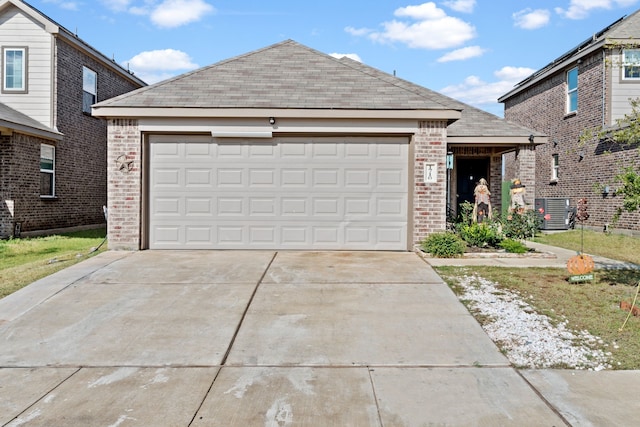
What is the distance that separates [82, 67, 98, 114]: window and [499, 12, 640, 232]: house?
1544 centimetres

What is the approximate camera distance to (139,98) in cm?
1030

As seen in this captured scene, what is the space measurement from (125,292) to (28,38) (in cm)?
1245

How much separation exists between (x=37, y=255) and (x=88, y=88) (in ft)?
28.9

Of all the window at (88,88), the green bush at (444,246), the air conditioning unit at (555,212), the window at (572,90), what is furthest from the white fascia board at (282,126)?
the window at (572,90)

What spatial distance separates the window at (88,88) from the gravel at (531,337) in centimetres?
1568

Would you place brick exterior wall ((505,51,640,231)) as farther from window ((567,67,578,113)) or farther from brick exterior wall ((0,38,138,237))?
brick exterior wall ((0,38,138,237))

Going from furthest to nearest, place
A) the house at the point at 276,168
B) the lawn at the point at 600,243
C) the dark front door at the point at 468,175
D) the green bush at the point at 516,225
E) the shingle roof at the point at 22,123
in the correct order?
the dark front door at the point at 468,175 < the shingle roof at the point at 22,123 < the green bush at the point at 516,225 < the lawn at the point at 600,243 < the house at the point at 276,168

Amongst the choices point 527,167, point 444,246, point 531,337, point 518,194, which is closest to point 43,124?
point 444,246

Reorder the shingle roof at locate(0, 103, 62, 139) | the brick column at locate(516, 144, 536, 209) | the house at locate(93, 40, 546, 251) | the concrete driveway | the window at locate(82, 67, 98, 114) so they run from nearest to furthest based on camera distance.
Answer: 1. the concrete driveway
2. the house at locate(93, 40, 546, 251)
3. the shingle roof at locate(0, 103, 62, 139)
4. the brick column at locate(516, 144, 536, 209)
5. the window at locate(82, 67, 98, 114)

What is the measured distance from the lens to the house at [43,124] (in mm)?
13453

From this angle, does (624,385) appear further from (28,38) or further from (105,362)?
(28,38)

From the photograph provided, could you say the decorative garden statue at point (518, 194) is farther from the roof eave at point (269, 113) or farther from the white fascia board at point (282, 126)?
the white fascia board at point (282, 126)

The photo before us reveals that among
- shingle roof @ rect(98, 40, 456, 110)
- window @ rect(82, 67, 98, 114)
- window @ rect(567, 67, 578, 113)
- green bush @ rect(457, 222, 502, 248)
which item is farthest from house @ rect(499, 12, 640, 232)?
window @ rect(82, 67, 98, 114)

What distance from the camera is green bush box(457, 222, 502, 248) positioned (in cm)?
1041
